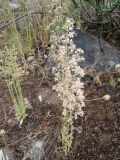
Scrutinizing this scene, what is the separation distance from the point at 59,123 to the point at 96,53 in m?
0.93

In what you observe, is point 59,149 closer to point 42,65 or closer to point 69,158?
point 69,158

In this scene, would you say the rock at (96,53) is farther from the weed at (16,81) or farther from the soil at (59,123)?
the weed at (16,81)

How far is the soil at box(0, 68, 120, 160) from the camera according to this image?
102 inches

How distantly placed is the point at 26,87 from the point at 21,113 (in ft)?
1.44

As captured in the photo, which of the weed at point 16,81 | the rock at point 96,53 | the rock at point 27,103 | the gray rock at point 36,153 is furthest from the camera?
the rock at point 96,53

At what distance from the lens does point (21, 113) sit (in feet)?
9.33

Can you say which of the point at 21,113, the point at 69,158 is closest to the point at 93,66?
the point at 21,113

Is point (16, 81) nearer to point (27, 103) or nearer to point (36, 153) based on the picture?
point (27, 103)

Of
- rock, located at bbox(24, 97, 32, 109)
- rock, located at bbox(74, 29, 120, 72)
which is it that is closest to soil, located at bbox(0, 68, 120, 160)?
rock, located at bbox(24, 97, 32, 109)

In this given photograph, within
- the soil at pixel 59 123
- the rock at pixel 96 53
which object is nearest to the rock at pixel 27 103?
the soil at pixel 59 123

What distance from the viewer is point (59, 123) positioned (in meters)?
2.81

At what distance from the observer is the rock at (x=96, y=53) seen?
132 inches

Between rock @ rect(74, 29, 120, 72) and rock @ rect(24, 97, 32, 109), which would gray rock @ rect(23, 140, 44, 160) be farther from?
rock @ rect(74, 29, 120, 72)

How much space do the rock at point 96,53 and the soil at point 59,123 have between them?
0.14 m
